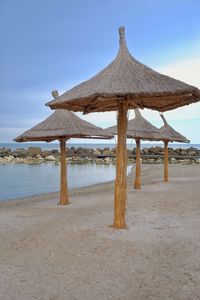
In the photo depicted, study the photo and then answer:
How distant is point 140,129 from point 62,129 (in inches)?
149

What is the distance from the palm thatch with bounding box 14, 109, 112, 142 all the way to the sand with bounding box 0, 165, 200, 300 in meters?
1.88

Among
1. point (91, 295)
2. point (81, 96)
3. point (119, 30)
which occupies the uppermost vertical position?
point (119, 30)

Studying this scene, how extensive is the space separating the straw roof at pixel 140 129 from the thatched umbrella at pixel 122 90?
4329 mm

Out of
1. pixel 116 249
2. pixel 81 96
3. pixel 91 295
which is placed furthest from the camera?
pixel 81 96

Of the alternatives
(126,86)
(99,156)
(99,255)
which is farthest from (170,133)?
(99,156)

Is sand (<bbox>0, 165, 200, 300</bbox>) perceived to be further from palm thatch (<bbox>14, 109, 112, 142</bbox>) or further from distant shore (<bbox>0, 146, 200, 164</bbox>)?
distant shore (<bbox>0, 146, 200, 164</bbox>)

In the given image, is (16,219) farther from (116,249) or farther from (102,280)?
(102,280)

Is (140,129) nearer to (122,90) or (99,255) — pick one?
(122,90)

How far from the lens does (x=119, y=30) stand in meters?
7.48

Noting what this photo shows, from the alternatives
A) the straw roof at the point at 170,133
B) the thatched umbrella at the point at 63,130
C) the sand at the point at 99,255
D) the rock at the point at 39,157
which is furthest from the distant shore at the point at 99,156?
the sand at the point at 99,255

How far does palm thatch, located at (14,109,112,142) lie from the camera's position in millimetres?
9180

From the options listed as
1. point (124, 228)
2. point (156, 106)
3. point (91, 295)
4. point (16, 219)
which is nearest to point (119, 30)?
point (156, 106)

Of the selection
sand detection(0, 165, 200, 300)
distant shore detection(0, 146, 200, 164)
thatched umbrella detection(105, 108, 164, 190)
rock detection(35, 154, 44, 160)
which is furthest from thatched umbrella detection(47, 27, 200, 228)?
rock detection(35, 154, 44, 160)

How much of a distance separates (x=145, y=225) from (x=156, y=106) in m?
2.66
